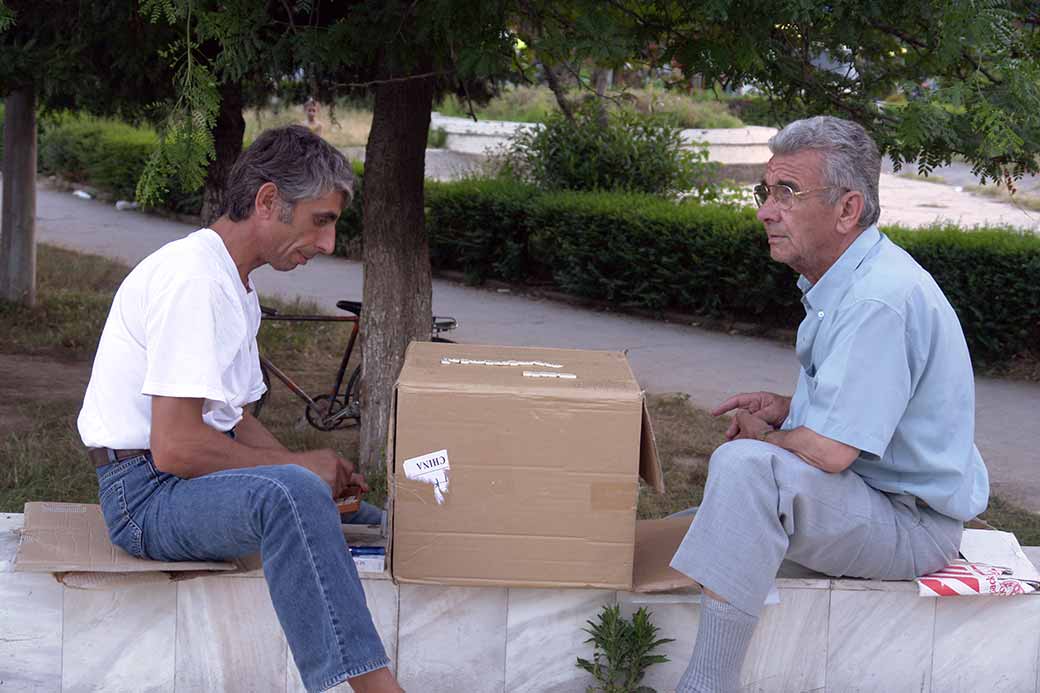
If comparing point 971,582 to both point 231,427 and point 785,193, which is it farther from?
point 231,427

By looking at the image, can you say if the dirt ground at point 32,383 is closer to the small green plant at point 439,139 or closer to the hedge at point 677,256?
the hedge at point 677,256

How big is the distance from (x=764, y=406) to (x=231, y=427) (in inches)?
56.7

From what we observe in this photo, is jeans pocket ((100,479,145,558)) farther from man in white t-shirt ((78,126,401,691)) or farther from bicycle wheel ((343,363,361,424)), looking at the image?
bicycle wheel ((343,363,361,424))

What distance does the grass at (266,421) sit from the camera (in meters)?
5.38

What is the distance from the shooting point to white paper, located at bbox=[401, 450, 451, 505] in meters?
2.93

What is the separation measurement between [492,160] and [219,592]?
41.6 ft

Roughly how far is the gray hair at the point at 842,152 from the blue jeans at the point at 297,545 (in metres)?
1.39

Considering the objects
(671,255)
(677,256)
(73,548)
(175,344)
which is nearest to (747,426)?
(175,344)

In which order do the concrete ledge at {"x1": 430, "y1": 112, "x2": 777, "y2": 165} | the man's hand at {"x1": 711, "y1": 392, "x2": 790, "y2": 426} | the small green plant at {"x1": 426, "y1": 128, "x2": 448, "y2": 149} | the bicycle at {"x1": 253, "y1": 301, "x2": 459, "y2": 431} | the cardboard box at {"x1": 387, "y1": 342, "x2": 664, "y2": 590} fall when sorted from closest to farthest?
the cardboard box at {"x1": 387, "y1": 342, "x2": 664, "y2": 590}, the man's hand at {"x1": 711, "y1": 392, "x2": 790, "y2": 426}, the bicycle at {"x1": 253, "y1": 301, "x2": 459, "y2": 431}, the concrete ledge at {"x1": 430, "y1": 112, "x2": 777, "y2": 165}, the small green plant at {"x1": 426, "y1": 128, "x2": 448, "y2": 149}

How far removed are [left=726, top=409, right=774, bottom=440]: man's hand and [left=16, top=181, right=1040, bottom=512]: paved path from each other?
123 inches

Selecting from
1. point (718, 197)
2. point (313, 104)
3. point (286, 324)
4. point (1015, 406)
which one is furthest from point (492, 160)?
point (313, 104)

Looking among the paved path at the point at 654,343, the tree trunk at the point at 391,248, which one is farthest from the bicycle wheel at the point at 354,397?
the paved path at the point at 654,343

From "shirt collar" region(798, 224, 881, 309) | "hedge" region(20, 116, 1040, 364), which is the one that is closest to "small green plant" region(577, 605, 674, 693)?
"shirt collar" region(798, 224, 881, 309)

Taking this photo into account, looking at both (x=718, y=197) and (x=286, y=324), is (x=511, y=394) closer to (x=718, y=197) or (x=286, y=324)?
(x=286, y=324)
